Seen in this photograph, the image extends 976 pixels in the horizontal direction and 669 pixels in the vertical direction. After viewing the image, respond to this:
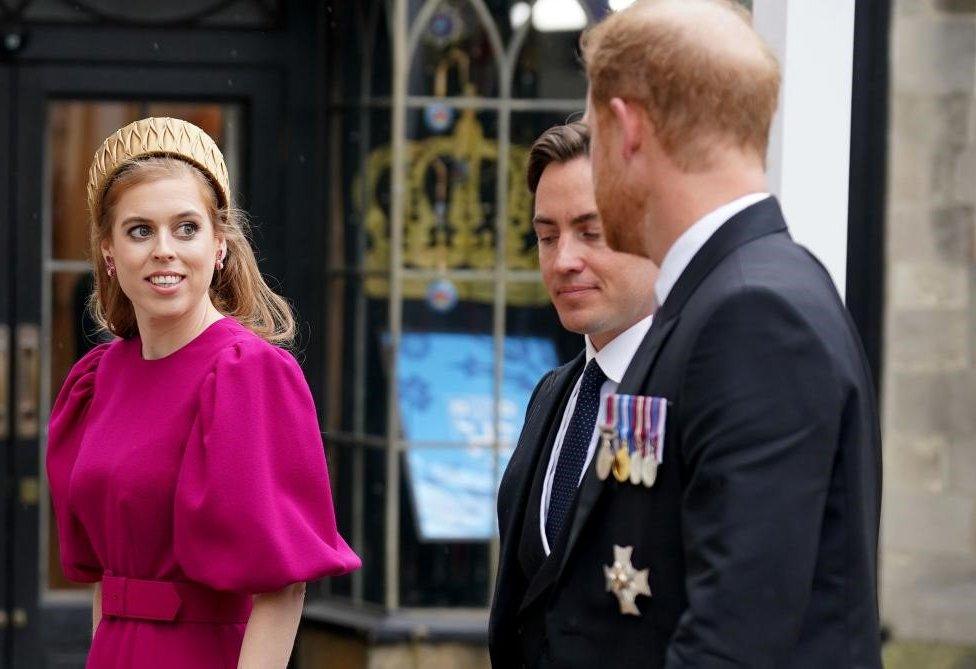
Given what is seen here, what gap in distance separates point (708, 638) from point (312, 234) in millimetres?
4083

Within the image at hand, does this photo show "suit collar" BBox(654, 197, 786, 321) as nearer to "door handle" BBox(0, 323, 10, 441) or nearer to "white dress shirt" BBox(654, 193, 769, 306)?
"white dress shirt" BBox(654, 193, 769, 306)

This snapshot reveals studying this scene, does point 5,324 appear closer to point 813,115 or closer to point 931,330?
point 931,330

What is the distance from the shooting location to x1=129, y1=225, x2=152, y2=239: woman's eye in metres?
2.44

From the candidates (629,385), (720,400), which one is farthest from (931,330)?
(720,400)

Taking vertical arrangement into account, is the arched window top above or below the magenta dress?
above

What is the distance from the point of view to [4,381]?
5449 millimetres

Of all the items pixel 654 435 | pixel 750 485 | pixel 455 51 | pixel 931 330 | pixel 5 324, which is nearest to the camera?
pixel 750 485

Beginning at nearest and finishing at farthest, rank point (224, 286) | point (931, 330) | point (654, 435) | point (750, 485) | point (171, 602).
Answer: point (750, 485) < point (654, 435) < point (171, 602) < point (224, 286) < point (931, 330)

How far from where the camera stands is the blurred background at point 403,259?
16.3ft

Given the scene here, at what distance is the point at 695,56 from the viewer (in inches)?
64.2

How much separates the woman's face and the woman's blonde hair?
0.09 ft

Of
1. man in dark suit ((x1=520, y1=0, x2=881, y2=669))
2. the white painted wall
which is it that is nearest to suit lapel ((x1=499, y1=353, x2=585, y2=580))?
the white painted wall

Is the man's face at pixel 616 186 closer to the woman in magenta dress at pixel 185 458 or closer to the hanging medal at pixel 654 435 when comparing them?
the hanging medal at pixel 654 435

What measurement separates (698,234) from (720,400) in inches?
7.8
